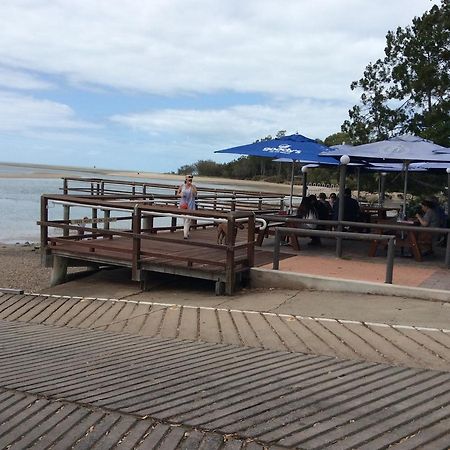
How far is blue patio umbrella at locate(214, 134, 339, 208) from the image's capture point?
10.6 meters

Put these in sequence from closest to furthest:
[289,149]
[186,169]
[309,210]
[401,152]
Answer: [401,152] → [289,149] → [309,210] → [186,169]

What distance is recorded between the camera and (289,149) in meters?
10.9

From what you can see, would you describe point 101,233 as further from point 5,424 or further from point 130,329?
point 5,424

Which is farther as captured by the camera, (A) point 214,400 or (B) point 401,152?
(B) point 401,152

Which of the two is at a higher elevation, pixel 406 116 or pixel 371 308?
pixel 406 116

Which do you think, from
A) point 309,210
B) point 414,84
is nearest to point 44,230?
point 309,210

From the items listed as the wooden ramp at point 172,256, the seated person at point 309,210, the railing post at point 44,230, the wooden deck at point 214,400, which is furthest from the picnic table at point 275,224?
the wooden deck at point 214,400

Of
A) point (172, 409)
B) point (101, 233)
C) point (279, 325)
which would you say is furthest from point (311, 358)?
point (101, 233)

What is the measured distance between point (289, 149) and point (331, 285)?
3927 millimetres

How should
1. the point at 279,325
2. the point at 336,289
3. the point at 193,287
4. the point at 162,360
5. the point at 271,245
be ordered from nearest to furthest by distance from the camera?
the point at 162,360 → the point at 279,325 → the point at 336,289 → the point at 193,287 → the point at 271,245

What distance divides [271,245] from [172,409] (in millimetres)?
7795

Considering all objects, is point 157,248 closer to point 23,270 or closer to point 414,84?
point 23,270

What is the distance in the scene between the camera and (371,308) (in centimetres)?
664

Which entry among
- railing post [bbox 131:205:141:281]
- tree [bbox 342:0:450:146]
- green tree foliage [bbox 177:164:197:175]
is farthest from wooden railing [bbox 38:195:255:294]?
green tree foliage [bbox 177:164:197:175]
